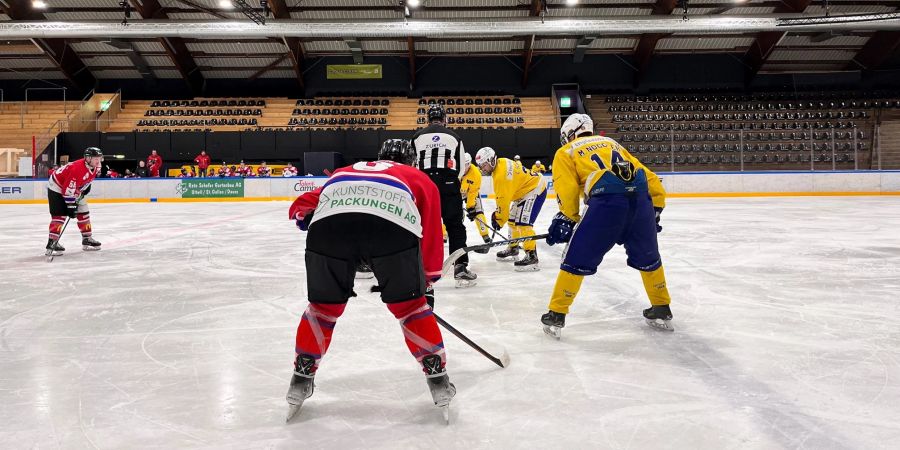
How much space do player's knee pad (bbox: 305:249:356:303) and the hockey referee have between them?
2.73m

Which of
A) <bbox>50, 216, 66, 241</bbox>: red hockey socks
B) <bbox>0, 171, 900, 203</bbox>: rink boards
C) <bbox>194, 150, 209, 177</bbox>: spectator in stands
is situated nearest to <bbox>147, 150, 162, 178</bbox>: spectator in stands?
<bbox>194, 150, 209, 177</bbox>: spectator in stands

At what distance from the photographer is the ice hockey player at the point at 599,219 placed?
126 inches

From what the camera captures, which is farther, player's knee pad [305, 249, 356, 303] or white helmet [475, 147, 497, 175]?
white helmet [475, 147, 497, 175]

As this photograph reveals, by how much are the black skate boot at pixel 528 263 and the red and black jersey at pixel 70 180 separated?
543cm

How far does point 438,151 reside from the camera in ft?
15.9

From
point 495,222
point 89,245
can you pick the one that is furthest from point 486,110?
point 89,245

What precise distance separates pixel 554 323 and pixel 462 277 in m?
1.66

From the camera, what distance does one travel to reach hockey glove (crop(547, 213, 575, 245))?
10.9 feet

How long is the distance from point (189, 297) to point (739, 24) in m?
21.6

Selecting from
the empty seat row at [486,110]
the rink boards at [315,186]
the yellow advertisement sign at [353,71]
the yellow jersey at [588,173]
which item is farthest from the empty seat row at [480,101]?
the yellow jersey at [588,173]

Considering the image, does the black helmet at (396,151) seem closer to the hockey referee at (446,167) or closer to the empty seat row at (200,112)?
the hockey referee at (446,167)

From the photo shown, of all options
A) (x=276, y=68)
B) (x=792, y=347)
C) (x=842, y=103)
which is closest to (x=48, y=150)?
(x=276, y=68)

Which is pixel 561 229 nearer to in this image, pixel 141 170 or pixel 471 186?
pixel 471 186

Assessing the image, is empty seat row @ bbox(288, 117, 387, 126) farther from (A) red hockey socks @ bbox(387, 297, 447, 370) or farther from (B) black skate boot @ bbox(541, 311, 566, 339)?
(A) red hockey socks @ bbox(387, 297, 447, 370)
